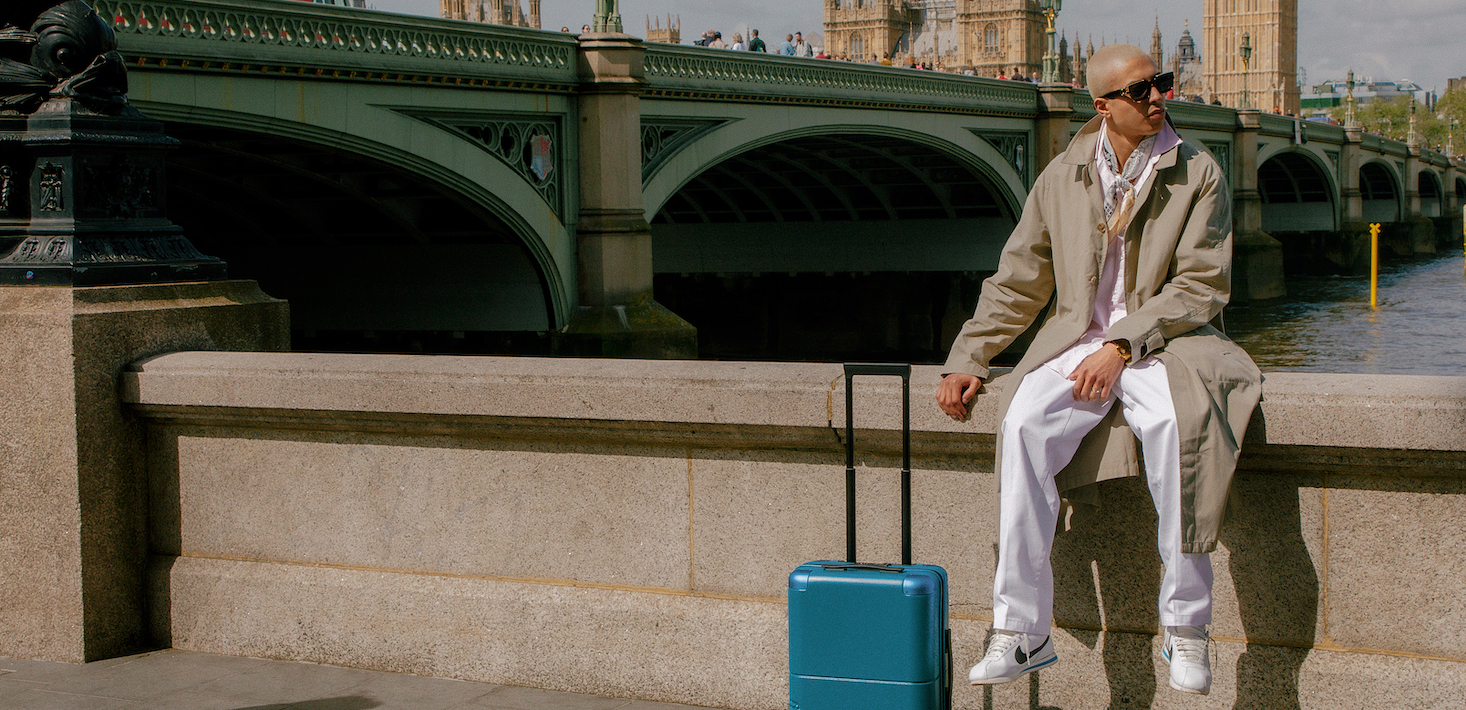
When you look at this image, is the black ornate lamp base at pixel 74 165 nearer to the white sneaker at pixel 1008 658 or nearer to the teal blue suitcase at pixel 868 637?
the teal blue suitcase at pixel 868 637

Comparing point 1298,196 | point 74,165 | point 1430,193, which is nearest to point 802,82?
point 74,165

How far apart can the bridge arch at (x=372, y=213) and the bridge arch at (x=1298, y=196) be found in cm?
3791

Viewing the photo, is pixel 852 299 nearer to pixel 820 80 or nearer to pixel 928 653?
pixel 820 80

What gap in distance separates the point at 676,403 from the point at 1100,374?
95 centimetres

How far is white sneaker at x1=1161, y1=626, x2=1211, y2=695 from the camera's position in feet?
9.11

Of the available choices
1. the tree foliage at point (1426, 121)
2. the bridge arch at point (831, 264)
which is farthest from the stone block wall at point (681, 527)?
the tree foliage at point (1426, 121)

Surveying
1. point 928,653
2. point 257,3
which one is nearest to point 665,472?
point 928,653

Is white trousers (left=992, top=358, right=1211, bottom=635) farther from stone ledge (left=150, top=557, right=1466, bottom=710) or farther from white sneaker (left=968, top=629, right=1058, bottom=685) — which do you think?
stone ledge (left=150, top=557, right=1466, bottom=710)

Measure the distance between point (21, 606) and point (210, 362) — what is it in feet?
2.49

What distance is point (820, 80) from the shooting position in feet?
68.2

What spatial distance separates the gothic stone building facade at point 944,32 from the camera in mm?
114562

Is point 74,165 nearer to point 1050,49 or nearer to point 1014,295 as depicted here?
point 1014,295

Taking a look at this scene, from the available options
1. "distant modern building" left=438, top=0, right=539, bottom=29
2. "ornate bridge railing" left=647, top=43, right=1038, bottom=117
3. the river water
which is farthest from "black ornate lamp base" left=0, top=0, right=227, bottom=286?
"distant modern building" left=438, top=0, right=539, bottom=29

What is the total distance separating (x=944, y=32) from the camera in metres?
Result: 126
